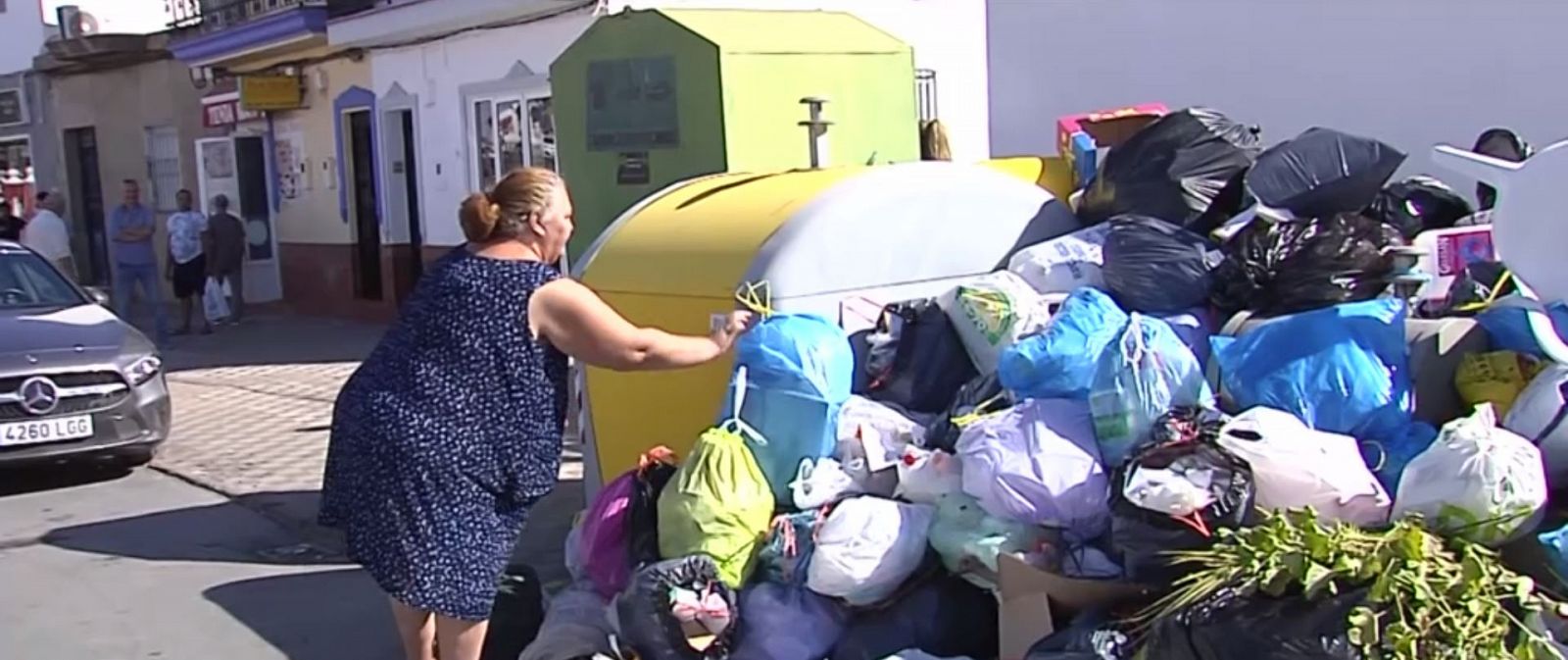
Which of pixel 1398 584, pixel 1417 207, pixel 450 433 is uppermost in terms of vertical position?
pixel 1417 207

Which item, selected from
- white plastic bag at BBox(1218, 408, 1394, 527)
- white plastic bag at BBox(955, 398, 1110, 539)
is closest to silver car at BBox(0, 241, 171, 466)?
white plastic bag at BBox(955, 398, 1110, 539)

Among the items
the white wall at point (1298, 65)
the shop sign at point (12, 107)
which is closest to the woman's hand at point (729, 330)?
the white wall at point (1298, 65)

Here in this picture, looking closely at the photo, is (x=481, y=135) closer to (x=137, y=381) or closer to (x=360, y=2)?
(x=360, y=2)

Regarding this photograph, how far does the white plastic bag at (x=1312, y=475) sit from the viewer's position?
3377mm

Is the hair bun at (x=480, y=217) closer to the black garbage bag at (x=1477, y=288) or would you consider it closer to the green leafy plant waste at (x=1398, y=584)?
the green leafy plant waste at (x=1398, y=584)

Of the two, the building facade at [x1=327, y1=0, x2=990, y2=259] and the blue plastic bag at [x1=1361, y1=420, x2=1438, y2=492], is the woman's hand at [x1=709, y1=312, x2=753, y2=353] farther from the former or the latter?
the building facade at [x1=327, y1=0, x2=990, y2=259]

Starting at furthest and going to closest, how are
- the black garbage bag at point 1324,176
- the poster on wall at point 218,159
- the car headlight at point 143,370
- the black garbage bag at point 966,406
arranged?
the poster on wall at point 218,159 < the car headlight at point 143,370 < the black garbage bag at point 1324,176 < the black garbage bag at point 966,406

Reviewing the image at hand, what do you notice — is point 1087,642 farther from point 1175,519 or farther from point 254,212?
point 254,212

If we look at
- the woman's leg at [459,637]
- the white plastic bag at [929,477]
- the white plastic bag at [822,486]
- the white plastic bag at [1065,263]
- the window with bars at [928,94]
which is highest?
the window with bars at [928,94]

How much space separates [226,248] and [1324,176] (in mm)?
13859

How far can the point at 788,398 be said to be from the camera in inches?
172

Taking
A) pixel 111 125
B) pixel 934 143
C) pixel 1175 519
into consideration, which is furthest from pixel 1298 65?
pixel 111 125

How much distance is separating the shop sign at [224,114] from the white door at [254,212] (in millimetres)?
251

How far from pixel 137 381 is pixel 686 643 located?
5.64m
